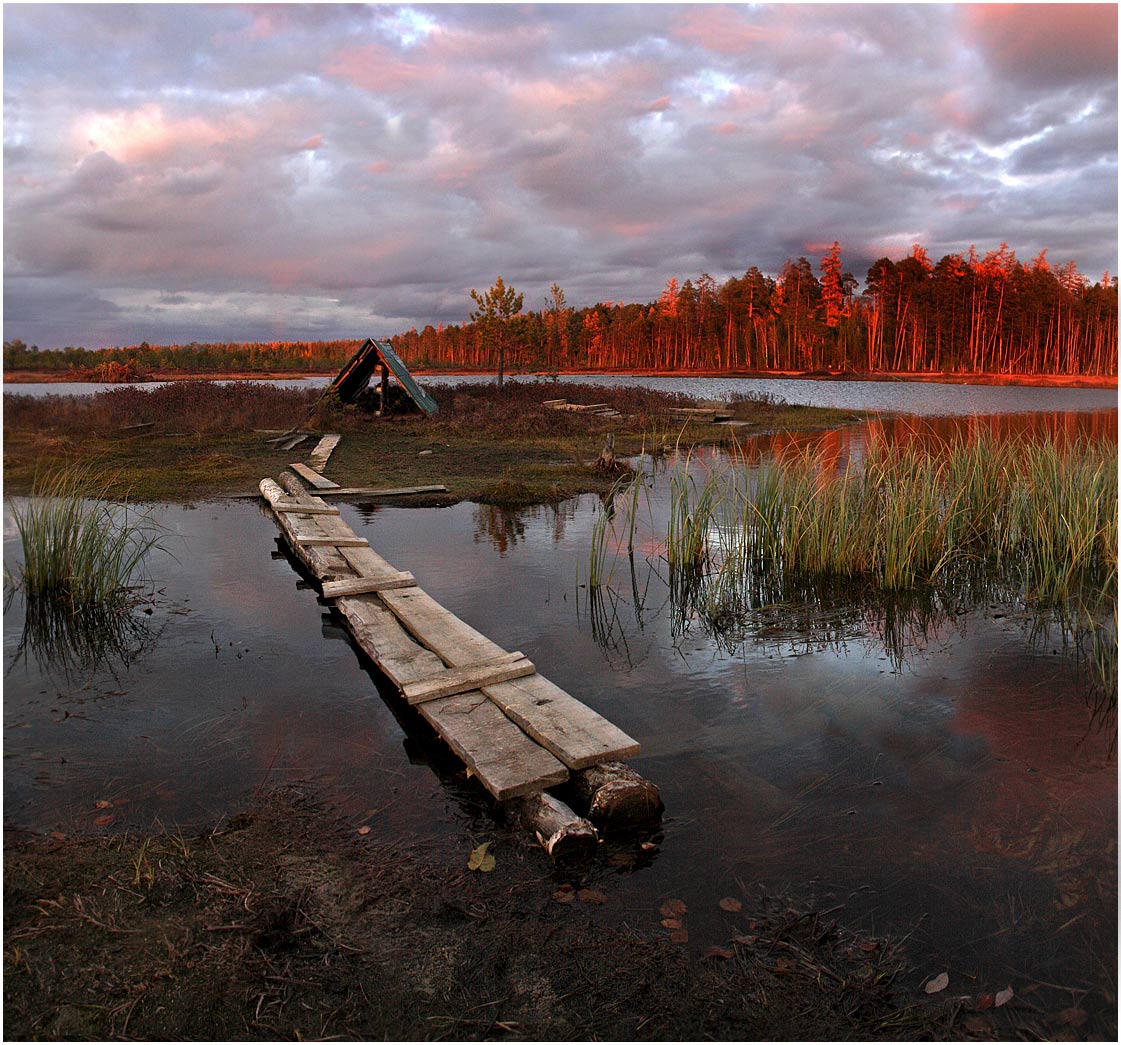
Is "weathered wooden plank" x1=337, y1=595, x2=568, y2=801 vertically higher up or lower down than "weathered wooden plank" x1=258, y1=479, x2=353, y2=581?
lower down

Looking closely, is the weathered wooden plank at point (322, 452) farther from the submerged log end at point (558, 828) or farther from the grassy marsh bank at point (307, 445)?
the submerged log end at point (558, 828)

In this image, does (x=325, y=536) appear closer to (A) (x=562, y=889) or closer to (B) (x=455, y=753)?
(B) (x=455, y=753)

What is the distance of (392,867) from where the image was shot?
3.45 metres

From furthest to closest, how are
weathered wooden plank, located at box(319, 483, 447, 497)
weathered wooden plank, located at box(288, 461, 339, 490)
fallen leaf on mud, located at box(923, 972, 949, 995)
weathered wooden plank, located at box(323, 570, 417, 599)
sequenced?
weathered wooden plank, located at box(288, 461, 339, 490), weathered wooden plank, located at box(319, 483, 447, 497), weathered wooden plank, located at box(323, 570, 417, 599), fallen leaf on mud, located at box(923, 972, 949, 995)

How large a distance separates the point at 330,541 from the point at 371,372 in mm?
16966

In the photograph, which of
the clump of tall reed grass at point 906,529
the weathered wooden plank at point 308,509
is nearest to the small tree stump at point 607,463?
the weathered wooden plank at point 308,509

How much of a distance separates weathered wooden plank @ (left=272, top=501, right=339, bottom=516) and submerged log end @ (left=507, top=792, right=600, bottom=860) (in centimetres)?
720

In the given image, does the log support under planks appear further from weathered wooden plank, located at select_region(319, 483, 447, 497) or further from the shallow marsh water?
weathered wooden plank, located at select_region(319, 483, 447, 497)

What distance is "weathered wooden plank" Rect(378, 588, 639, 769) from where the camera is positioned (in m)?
4.09

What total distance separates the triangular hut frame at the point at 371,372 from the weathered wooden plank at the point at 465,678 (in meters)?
18.6

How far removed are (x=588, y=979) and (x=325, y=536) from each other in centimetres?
684

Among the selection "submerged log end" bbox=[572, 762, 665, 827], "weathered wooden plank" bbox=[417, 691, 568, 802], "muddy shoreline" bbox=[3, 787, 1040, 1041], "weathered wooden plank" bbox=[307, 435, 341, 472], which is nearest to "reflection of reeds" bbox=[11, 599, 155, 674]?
"muddy shoreline" bbox=[3, 787, 1040, 1041]

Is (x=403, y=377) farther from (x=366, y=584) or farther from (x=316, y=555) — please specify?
(x=366, y=584)

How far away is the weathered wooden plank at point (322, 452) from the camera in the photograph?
15133 millimetres
